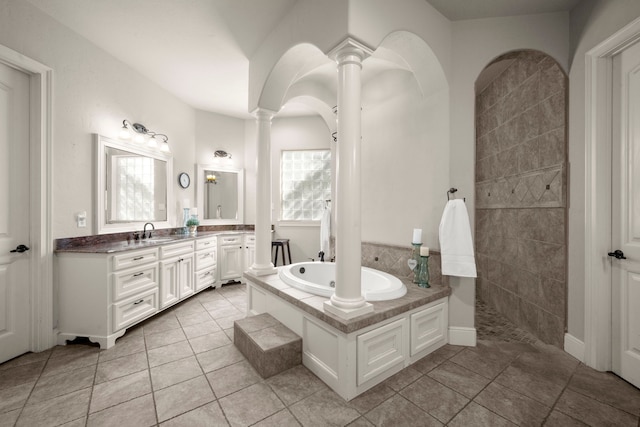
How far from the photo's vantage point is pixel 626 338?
1.78 meters

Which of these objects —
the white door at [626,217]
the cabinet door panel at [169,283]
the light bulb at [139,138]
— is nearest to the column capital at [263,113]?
the light bulb at [139,138]

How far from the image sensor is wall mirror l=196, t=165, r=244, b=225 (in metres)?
4.36

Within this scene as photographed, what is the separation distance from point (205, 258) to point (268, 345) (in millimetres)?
2239

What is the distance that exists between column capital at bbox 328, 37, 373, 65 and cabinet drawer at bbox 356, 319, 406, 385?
1.82m

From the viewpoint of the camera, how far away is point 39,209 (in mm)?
2199

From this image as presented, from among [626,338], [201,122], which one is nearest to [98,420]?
[626,338]

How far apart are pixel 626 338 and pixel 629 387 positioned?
0.99 feet

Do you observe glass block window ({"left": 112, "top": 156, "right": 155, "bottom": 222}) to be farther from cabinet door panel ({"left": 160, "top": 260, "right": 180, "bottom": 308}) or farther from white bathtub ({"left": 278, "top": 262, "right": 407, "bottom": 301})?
white bathtub ({"left": 278, "top": 262, "right": 407, "bottom": 301})

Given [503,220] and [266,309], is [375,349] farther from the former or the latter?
[503,220]

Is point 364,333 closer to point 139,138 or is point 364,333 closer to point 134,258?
point 134,258

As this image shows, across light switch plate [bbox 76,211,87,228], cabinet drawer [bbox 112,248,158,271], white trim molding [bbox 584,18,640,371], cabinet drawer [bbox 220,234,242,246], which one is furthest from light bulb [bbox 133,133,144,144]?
white trim molding [bbox 584,18,640,371]

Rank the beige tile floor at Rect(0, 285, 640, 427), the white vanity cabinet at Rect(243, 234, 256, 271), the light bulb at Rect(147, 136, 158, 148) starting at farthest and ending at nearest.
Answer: the white vanity cabinet at Rect(243, 234, 256, 271)
the light bulb at Rect(147, 136, 158, 148)
the beige tile floor at Rect(0, 285, 640, 427)

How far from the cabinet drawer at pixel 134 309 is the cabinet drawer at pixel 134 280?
63 mm

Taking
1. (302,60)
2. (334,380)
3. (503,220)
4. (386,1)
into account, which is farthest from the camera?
(503,220)
